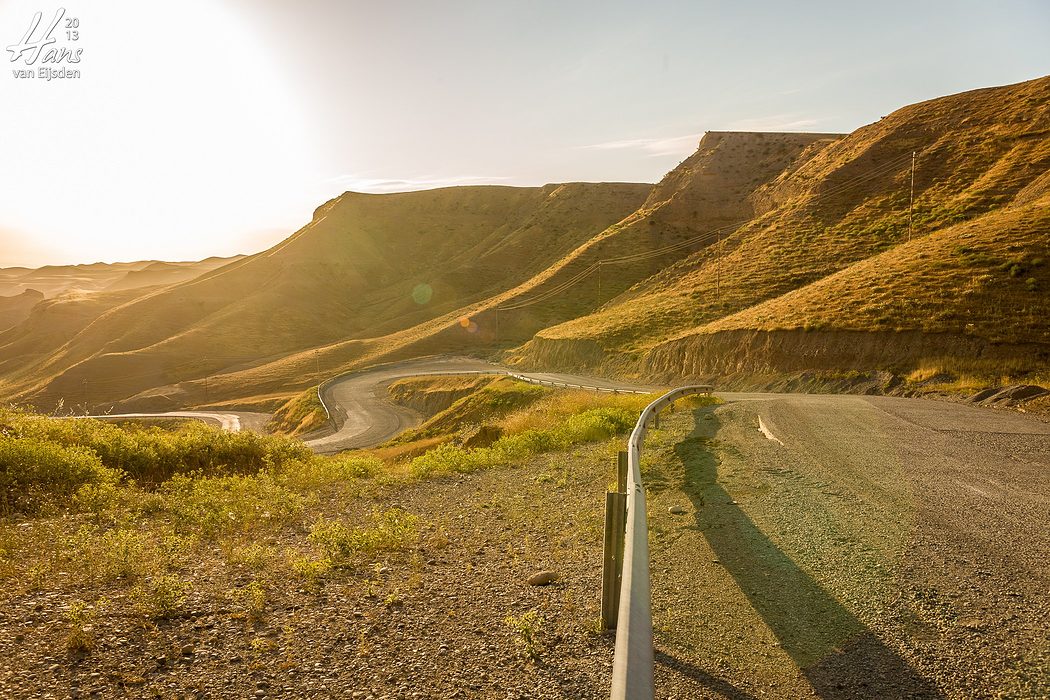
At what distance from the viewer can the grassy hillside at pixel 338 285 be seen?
322 ft

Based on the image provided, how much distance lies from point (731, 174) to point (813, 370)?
75.5 metres

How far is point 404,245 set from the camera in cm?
14725

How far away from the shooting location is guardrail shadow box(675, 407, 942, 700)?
3.74 m

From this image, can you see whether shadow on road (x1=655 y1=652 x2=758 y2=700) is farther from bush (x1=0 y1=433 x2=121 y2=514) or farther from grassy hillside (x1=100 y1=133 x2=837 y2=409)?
grassy hillside (x1=100 y1=133 x2=837 y2=409)

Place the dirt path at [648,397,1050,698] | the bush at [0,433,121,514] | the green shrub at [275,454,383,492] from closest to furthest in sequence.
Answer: the dirt path at [648,397,1050,698] → the bush at [0,433,121,514] → the green shrub at [275,454,383,492]

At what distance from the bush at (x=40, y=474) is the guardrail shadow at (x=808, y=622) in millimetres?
9334

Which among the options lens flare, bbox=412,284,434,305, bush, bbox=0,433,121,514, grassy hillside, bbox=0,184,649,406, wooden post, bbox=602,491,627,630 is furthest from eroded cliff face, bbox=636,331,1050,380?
lens flare, bbox=412,284,434,305

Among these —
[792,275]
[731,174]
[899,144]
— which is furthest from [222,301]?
[899,144]

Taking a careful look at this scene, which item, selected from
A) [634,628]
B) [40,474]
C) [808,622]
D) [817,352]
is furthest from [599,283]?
[634,628]

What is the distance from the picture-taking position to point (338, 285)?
130 metres

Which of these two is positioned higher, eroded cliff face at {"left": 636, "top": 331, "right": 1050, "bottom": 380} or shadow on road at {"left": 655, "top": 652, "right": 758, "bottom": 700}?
shadow on road at {"left": 655, "top": 652, "right": 758, "bottom": 700}

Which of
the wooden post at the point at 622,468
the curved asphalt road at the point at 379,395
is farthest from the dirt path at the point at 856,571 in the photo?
the curved asphalt road at the point at 379,395

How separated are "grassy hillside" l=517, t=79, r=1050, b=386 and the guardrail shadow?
23600mm

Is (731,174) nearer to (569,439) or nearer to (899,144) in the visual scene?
(899,144)
